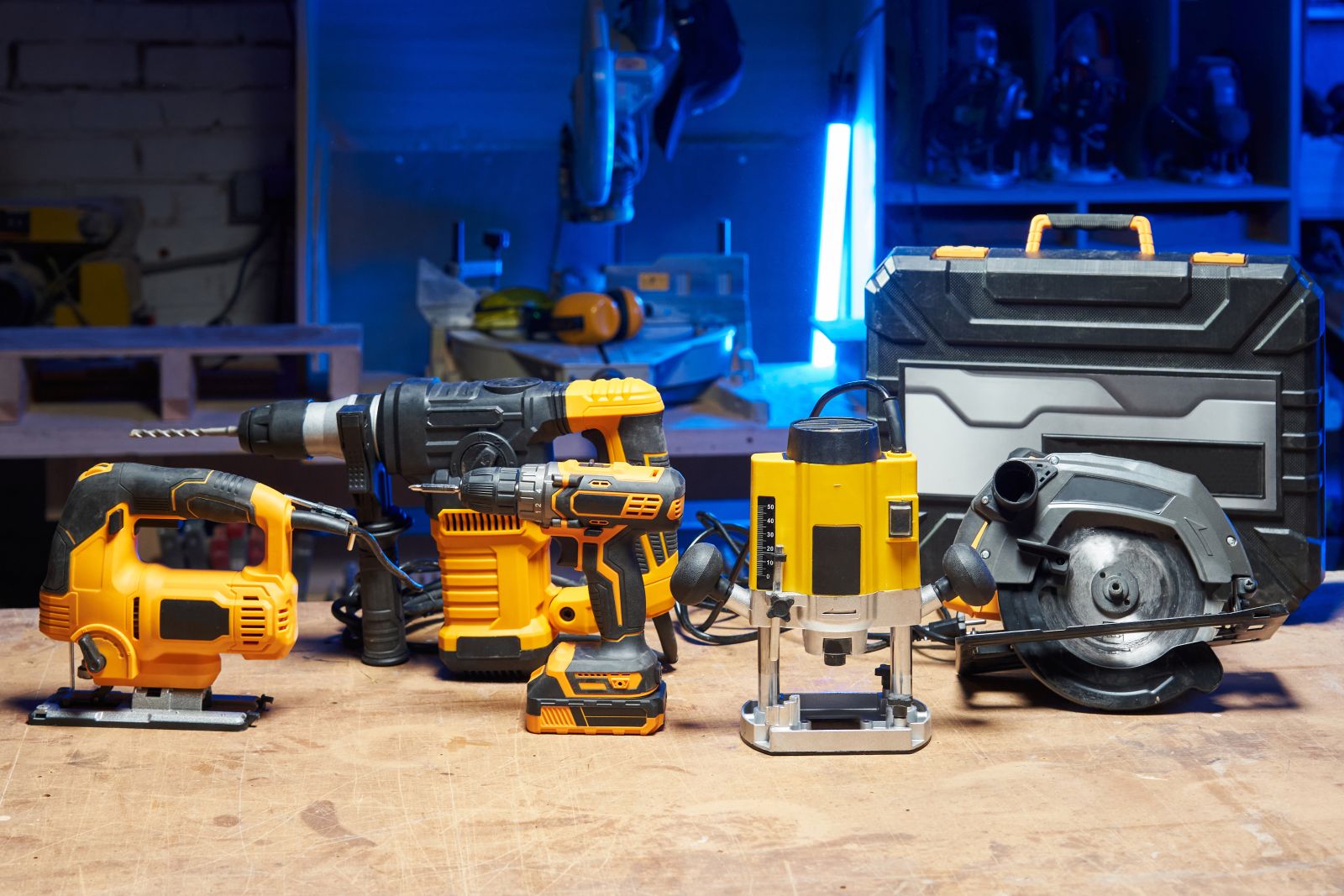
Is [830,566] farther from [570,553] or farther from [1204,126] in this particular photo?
[1204,126]

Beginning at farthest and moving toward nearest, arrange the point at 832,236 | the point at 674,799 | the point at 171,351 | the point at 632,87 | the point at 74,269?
the point at 832,236
the point at 74,269
the point at 632,87
the point at 171,351
the point at 674,799

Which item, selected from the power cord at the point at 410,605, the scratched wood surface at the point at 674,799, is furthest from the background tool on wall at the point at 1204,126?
the power cord at the point at 410,605

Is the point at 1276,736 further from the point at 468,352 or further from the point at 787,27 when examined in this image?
the point at 787,27

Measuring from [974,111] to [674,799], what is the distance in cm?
166

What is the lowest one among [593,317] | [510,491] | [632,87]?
[510,491]

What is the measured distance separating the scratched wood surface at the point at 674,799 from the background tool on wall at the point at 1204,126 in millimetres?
1362

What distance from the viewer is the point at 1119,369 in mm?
1333

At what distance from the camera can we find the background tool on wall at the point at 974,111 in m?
2.39

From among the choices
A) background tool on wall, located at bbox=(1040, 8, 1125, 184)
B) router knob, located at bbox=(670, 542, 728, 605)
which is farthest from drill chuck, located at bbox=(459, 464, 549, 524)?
background tool on wall, located at bbox=(1040, 8, 1125, 184)

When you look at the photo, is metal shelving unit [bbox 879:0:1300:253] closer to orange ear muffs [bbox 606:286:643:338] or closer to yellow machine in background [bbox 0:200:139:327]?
orange ear muffs [bbox 606:286:643:338]

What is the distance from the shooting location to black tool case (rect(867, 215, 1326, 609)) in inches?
51.3

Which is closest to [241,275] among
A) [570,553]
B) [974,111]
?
[974,111]

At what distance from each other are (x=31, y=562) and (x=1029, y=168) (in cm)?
215

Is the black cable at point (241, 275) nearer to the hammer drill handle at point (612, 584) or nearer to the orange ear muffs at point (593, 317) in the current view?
the orange ear muffs at point (593, 317)
